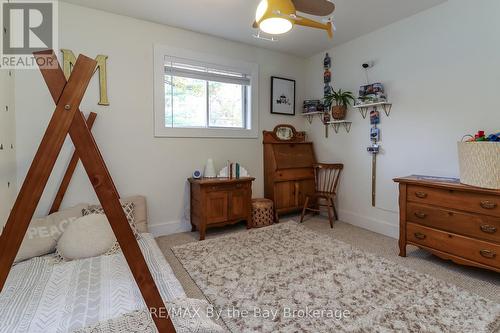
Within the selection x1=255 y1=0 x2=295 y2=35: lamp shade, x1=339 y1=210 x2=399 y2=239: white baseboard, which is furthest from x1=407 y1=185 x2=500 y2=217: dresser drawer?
x1=255 y1=0 x2=295 y2=35: lamp shade

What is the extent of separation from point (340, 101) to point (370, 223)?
1.74 m

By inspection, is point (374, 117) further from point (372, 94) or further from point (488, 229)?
point (488, 229)

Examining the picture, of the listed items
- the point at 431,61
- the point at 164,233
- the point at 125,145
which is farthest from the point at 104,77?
the point at 431,61

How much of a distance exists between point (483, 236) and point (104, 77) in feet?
12.7

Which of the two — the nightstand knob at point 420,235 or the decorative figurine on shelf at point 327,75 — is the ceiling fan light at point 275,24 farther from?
the decorative figurine on shelf at point 327,75

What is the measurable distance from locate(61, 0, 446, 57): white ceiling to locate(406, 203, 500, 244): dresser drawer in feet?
6.90

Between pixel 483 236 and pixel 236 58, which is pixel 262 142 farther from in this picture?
pixel 483 236

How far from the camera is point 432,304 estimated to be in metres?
1.71

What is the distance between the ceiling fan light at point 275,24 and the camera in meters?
1.59

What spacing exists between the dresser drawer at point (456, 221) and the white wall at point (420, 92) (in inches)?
23.3

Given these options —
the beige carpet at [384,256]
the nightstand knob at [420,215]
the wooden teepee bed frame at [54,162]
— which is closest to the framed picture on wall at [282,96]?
the beige carpet at [384,256]

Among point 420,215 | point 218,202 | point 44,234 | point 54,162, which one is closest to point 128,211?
point 44,234

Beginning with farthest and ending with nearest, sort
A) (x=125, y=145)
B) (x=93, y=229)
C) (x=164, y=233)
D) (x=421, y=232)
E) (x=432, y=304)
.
A: (x=164, y=233) → (x=125, y=145) → (x=421, y=232) → (x=93, y=229) → (x=432, y=304)

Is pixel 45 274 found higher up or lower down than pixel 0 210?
lower down
